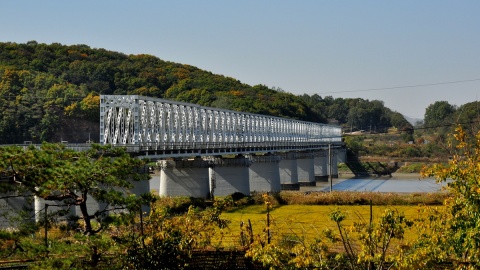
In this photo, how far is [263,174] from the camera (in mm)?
81000

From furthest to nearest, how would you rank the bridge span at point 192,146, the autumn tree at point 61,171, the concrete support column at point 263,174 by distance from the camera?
the concrete support column at point 263,174, the bridge span at point 192,146, the autumn tree at point 61,171

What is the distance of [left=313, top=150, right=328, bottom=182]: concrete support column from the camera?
11744 centimetres

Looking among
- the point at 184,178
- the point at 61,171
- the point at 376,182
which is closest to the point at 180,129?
the point at 184,178

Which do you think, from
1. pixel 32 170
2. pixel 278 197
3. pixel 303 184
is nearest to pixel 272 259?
pixel 32 170

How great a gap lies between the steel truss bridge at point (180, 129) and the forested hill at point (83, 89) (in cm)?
2348

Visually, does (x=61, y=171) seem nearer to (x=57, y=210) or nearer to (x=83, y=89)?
(x=57, y=210)

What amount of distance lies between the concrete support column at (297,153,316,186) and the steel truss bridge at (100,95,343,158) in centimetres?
204

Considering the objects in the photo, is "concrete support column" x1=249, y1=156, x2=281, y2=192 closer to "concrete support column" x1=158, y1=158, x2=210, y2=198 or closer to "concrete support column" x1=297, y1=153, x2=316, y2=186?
"concrete support column" x1=158, y1=158, x2=210, y2=198

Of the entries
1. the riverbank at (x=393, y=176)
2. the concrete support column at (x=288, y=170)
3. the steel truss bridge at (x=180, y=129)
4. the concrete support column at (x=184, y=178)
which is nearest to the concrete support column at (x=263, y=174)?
the steel truss bridge at (x=180, y=129)

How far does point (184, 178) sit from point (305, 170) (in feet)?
149

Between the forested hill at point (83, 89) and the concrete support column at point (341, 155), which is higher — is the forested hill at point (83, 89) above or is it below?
above

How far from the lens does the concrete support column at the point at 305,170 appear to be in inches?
4141

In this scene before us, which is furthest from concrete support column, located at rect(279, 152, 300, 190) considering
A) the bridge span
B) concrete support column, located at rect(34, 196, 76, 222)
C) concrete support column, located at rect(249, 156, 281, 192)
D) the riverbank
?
concrete support column, located at rect(34, 196, 76, 222)

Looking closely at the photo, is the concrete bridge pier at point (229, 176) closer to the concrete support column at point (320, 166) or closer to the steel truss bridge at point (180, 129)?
the steel truss bridge at point (180, 129)
